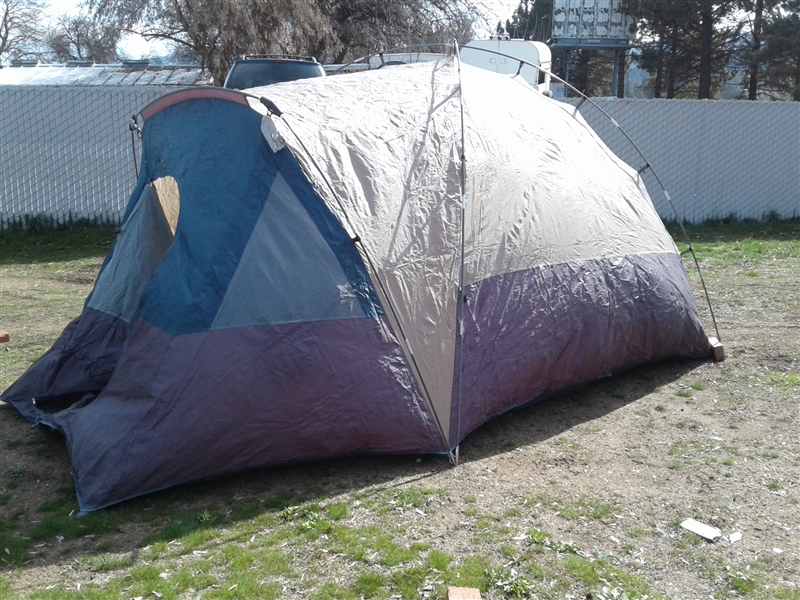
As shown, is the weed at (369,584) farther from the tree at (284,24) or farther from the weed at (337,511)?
the tree at (284,24)

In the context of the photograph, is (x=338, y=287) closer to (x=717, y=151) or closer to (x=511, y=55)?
(x=511, y=55)

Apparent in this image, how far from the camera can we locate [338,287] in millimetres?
4578

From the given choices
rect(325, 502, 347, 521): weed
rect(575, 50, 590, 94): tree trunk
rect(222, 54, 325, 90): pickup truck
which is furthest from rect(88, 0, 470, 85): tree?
rect(575, 50, 590, 94): tree trunk

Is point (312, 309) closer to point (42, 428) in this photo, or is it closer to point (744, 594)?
point (42, 428)

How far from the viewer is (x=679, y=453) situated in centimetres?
500

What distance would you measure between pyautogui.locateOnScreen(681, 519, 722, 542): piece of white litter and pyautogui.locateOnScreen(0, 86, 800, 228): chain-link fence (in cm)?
1031

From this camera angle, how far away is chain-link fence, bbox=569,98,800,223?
1416 centimetres

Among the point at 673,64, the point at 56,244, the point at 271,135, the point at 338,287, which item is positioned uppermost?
the point at 673,64

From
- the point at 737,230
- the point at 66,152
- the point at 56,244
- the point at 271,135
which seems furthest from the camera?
the point at 737,230

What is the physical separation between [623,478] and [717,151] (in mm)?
11156

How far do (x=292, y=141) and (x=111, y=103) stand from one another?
8.87 metres

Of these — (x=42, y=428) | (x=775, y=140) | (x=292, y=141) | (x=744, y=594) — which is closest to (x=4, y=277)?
(x=42, y=428)

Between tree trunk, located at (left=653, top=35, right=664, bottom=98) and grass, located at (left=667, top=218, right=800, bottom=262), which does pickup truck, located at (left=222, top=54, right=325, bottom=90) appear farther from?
tree trunk, located at (left=653, top=35, right=664, bottom=98)

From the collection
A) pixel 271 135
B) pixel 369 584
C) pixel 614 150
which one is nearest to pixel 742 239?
pixel 614 150
